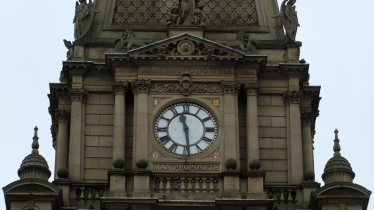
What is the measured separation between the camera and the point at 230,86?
4578 cm

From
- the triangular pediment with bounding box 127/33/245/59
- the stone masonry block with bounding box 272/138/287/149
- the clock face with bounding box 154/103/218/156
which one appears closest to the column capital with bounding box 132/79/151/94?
the triangular pediment with bounding box 127/33/245/59

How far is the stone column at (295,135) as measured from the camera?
148 ft

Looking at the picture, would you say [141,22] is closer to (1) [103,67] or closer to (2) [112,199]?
(1) [103,67]

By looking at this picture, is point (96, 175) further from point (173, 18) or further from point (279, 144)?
point (173, 18)

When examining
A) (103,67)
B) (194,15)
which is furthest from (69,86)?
(194,15)

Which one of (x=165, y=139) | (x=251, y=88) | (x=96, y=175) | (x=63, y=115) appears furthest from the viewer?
(x=63, y=115)

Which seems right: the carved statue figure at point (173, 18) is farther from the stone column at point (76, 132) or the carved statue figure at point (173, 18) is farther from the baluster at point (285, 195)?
the baluster at point (285, 195)

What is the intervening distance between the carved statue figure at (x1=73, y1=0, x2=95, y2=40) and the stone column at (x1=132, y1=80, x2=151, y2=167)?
2903 millimetres

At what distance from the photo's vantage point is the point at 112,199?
4269cm

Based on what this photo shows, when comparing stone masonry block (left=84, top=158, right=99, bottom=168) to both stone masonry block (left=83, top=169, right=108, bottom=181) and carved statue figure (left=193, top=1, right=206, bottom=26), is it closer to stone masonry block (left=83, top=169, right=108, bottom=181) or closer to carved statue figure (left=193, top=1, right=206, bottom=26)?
stone masonry block (left=83, top=169, right=108, bottom=181)

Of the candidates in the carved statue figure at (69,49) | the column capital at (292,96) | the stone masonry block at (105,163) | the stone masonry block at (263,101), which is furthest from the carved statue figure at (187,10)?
the stone masonry block at (105,163)

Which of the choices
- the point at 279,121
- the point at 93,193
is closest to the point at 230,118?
the point at 279,121

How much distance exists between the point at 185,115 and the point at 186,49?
2239 millimetres

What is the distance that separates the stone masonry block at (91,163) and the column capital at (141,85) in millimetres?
2600
